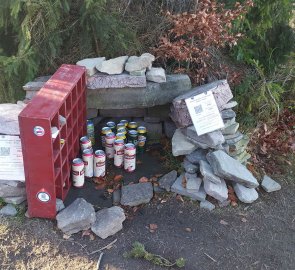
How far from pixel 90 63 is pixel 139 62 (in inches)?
21.4

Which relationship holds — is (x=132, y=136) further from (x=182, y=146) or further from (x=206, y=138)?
(x=206, y=138)

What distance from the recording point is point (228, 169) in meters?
4.04

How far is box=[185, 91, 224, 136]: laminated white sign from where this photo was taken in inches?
168

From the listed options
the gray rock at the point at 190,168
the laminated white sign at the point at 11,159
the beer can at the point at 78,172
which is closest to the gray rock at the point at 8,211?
the laminated white sign at the point at 11,159

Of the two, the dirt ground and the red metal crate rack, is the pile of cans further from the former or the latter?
the dirt ground

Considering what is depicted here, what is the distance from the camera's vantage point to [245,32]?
216 inches

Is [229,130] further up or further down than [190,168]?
further up

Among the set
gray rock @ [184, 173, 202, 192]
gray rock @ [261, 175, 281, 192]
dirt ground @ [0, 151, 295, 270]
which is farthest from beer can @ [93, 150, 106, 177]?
gray rock @ [261, 175, 281, 192]

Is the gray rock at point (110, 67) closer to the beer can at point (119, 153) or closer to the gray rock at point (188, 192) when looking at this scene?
the beer can at point (119, 153)

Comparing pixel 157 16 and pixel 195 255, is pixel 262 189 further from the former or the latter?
pixel 157 16

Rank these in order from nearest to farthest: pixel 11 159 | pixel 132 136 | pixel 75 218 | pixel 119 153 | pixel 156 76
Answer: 1. pixel 75 218
2. pixel 11 159
3. pixel 119 153
4. pixel 156 76
5. pixel 132 136

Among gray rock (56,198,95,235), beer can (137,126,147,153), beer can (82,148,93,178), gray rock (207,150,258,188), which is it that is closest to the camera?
gray rock (56,198,95,235)

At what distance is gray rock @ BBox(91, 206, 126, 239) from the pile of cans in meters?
0.57

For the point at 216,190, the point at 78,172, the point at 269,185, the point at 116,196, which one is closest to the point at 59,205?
the point at 78,172
